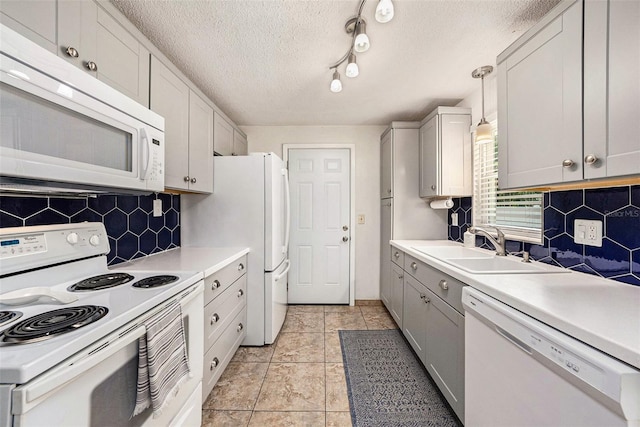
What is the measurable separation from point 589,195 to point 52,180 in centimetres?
228

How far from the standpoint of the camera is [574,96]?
1018mm

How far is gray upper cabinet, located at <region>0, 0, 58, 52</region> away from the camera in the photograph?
801 mm

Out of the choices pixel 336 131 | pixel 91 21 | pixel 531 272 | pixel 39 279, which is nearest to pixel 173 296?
pixel 39 279

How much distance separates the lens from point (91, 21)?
1.07 meters

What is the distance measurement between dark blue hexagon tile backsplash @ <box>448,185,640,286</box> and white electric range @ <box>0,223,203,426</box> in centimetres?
198

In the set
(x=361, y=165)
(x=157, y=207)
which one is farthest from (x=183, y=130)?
(x=361, y=165)

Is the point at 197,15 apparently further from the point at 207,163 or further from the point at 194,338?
the point at 194,338

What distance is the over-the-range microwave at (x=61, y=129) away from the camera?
2.32 feet

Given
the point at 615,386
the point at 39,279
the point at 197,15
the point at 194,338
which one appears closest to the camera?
the point at 615,386

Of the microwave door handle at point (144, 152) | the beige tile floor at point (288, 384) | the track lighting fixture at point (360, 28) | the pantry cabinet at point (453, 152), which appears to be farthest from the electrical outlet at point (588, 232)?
the microwave door handle at point (144, 152)

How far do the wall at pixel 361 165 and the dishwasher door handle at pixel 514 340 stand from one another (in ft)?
7.30

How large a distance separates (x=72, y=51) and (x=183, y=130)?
78 cm

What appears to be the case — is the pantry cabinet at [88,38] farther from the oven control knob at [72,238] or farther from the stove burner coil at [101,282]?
the stove burner coil at [101,282]

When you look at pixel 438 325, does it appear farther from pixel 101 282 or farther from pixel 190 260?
pixel 101 282
